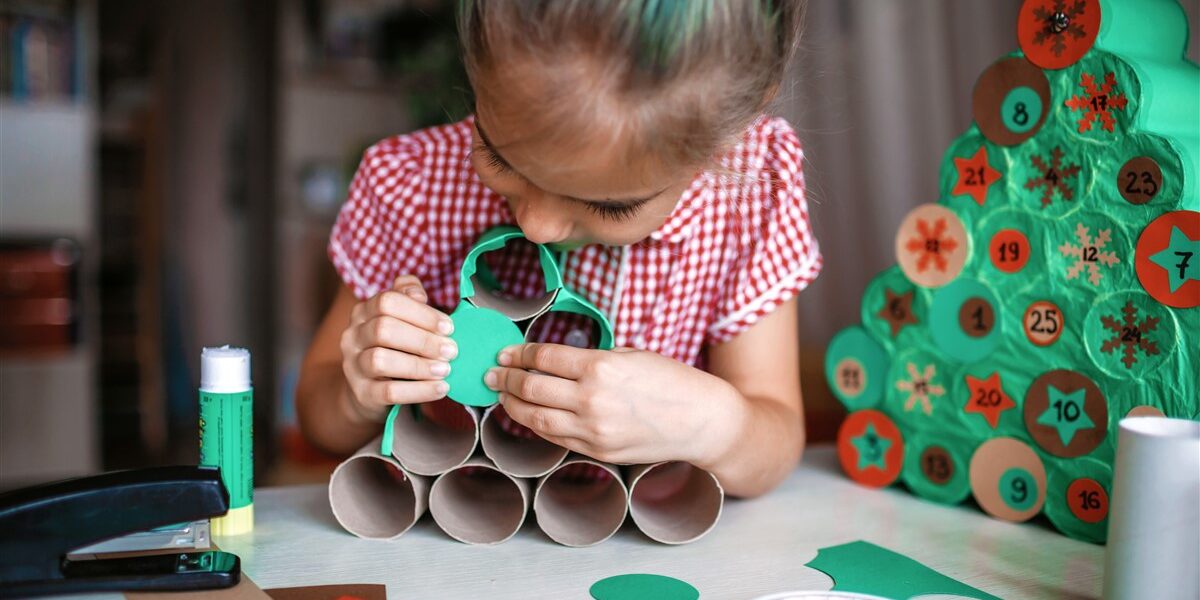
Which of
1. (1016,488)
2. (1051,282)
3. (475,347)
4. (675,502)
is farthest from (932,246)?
(475,347)

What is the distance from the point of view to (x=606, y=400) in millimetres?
637

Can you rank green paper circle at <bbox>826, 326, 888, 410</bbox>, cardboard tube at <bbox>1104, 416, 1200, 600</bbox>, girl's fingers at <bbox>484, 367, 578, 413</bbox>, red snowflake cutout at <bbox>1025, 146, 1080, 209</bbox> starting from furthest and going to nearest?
green paper circle at <bbox>826, 326, 888, 410</bbox>, red snowflake cutout at <bbox>1025, 146, 1080, 209</bbox>, girl's fingers at <bbox>484, 367, 578, 413</bbox>, cardboard tube at <bbox>1104, 416, 1200, 600</bbox>

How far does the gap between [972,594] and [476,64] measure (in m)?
0.46

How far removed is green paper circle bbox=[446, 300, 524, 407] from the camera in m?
0.67

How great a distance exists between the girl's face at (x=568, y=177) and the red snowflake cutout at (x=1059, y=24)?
0.33 meters

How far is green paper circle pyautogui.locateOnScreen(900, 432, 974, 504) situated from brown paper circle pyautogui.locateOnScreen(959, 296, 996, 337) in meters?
0.09

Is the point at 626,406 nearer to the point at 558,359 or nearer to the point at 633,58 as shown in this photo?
the point at 558,359

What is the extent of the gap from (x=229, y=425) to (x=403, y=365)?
140mm

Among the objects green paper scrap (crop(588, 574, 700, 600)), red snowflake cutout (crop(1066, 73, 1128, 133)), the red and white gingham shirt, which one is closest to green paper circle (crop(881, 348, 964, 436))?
the red and white gingham shirt

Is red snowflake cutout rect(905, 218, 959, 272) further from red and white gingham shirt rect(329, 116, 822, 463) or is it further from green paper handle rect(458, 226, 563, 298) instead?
green paper handle rect(458, 226, 563, 298)

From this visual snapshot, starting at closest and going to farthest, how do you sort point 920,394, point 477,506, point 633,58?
point 633,58, point 477,506, point 920,394

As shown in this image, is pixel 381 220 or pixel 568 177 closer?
pixel 568 177

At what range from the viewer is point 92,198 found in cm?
262

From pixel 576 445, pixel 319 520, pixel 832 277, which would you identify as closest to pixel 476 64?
pixel 576 445
